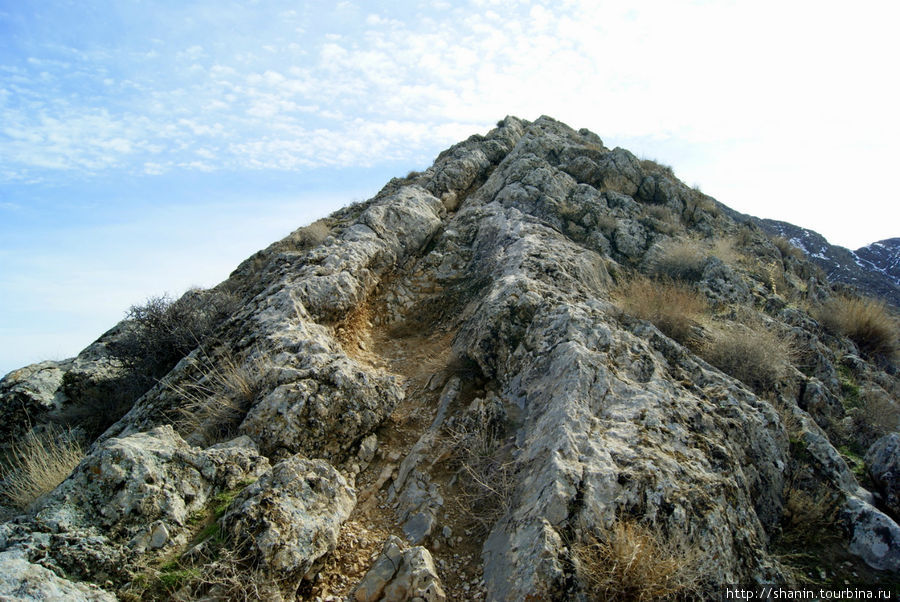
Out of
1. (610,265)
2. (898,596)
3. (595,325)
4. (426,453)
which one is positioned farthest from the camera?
(610,265)

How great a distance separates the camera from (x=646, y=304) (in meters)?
7.30

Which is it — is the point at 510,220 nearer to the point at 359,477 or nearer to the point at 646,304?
the point at 646,304

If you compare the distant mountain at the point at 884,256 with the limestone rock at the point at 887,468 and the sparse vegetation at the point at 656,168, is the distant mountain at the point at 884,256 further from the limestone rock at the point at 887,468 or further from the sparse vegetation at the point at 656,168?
the limestone rock at the point at 887,468

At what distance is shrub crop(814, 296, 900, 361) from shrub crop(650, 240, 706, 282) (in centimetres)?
281

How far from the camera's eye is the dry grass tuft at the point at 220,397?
17.4 feet


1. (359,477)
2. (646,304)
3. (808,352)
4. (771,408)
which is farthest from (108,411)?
(808,352)

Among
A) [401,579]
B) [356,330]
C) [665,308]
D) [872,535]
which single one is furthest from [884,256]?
[401,579]

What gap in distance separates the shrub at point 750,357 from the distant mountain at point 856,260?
2017 centimetres

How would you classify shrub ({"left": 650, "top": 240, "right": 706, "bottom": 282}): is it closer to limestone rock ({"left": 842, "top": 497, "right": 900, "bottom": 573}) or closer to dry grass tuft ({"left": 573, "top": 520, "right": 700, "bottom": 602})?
limestone rock ({"left": 842, "top": 497, "right": 900, "bottom": 573})

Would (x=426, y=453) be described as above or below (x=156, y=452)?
below

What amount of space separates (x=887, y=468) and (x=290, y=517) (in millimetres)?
6524

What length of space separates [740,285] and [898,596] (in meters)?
7.01

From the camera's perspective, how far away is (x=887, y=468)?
16.8 feet

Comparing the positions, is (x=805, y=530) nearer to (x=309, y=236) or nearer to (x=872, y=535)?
(x=872, y=535)
